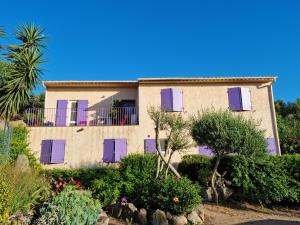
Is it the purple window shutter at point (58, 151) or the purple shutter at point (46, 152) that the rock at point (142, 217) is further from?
the purple shutter at point (46, 152)

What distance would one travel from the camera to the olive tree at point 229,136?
8.98 metres

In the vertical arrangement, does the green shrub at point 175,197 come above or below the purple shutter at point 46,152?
below

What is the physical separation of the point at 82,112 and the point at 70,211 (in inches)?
433

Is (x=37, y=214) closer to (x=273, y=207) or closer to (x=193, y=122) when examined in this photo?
(x=193, y=122)

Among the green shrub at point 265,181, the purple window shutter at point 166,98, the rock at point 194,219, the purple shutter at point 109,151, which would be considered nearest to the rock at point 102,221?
the rock at point 194,219

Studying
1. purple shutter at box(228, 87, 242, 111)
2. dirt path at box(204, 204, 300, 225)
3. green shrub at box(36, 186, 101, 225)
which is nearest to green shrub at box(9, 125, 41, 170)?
green shrub at box(36, 186, 101, 225)

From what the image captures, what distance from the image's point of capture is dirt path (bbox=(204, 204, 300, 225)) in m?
7.10

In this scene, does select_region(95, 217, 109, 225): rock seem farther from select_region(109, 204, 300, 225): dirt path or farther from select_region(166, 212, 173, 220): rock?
select_region(166, 212, 173, 220): rock

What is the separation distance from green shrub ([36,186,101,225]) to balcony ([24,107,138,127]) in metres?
9.17

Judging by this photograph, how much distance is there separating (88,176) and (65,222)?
6.50m

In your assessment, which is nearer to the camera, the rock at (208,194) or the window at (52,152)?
the rock at (208,194)

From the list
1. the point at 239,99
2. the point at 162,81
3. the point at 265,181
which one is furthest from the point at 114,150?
the point at 239,99

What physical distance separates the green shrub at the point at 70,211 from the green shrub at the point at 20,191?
538 mm

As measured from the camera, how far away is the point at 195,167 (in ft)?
39.7
